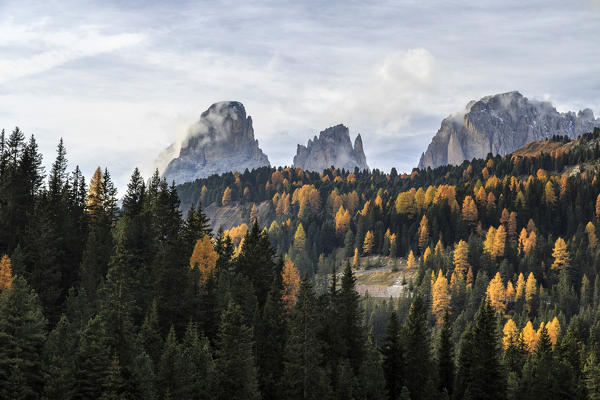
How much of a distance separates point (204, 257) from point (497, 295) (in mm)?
86713

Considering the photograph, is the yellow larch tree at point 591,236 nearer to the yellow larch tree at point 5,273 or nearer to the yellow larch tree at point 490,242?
the yellow larch tree at point 490,242

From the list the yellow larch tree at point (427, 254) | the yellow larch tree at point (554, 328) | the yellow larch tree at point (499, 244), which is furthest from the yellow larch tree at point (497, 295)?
the yellow larch tree at point (427, 254)

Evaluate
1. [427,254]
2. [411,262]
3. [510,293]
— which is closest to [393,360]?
[510,293]

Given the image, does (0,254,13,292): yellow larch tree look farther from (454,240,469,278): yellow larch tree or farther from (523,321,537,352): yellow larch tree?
(454,240,469,278): yellow larch tree

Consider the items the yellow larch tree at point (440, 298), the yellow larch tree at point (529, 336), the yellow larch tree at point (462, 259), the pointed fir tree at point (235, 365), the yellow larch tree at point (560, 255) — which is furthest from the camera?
the yellow larch tree at point (462, 259)

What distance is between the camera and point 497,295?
488 ft

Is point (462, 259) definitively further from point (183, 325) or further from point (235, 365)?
point (235, 365)

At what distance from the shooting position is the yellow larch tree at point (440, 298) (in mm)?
150875

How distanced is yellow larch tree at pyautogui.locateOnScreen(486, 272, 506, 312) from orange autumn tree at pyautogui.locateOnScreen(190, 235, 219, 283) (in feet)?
275

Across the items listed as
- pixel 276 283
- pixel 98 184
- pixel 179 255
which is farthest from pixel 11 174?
pixel 276 283

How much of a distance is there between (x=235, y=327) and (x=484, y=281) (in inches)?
4044

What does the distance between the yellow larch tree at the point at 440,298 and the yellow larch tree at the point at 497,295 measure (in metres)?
9.66

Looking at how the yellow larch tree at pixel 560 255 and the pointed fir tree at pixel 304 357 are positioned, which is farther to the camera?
the yellow larch tree at pixel 560 255

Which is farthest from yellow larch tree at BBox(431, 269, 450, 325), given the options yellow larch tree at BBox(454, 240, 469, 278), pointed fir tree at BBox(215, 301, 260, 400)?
pointed fir tree at BBox(215, 301, 260, 400)
